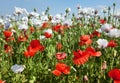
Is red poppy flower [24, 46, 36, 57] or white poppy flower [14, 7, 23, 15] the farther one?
white poppy flower [14, 7, 23, 15]

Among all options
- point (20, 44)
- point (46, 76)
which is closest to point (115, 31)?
point (46, 76)

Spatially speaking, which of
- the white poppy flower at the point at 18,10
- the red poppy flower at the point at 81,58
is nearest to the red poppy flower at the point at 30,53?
the red poppy flower at the point at 81,58

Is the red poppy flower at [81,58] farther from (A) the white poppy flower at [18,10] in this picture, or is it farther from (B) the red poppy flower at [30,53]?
(A) the white poppy flower at [18,10]

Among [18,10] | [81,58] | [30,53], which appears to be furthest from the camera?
[18,10]

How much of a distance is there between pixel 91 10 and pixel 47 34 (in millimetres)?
3134

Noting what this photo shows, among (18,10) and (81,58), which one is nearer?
(81,58)

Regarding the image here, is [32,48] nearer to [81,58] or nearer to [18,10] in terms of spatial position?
[81,58]

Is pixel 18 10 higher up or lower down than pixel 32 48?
higher up

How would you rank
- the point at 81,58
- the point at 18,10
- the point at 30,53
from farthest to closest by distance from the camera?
the point at 18,10 < the point at 30,53 < the point at 81,58

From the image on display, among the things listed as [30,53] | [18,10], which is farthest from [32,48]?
[18,10]

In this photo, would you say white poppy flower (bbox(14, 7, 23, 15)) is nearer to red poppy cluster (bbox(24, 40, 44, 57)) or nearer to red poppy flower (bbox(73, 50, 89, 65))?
red poppy cluster (bbox(24, 40, 44, 57))

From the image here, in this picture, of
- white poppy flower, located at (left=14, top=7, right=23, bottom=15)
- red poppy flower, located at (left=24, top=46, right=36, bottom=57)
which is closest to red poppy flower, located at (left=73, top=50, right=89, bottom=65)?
red poppy flower, located at (left=24, top=46, right=36, bottom=57)

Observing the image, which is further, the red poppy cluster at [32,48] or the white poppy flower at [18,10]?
the white poppy flower at [18,10]

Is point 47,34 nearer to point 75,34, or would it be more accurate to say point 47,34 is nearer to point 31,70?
point 31,70
